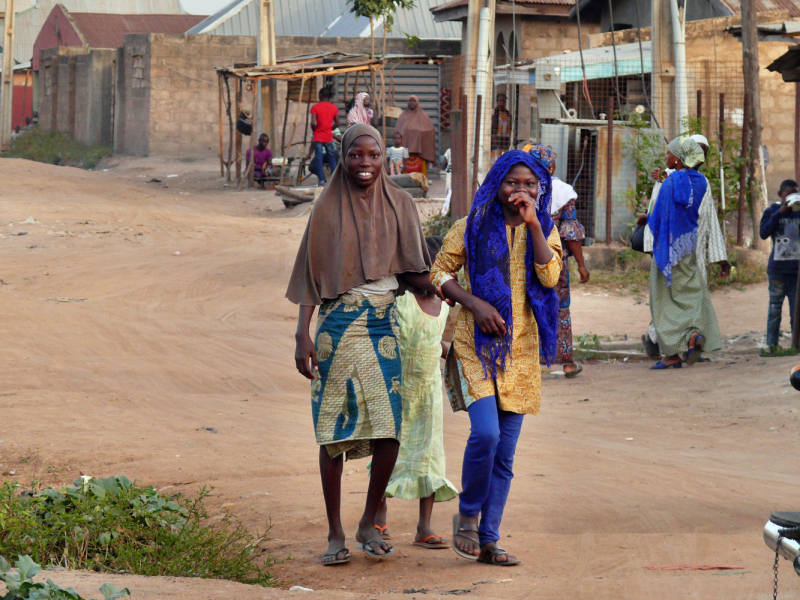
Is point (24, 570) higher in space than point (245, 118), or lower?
lower

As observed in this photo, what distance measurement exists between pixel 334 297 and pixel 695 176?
5.06m

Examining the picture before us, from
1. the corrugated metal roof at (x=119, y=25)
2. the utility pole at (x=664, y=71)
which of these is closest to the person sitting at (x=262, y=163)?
the utility pole at (x=664, y=71)

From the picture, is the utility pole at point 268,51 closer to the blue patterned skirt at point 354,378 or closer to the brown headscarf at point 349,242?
the brown headscarf at point 349,242

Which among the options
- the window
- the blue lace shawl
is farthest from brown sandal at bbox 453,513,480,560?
the window

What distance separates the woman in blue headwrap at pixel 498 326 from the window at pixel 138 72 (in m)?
23.1

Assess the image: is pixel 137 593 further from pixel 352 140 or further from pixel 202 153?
pixel 202 153

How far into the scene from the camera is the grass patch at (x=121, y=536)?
3.89 m

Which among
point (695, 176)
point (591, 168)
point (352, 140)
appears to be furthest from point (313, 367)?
point (591, 168)

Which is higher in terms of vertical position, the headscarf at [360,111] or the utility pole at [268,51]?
the utility pole at [268,51]

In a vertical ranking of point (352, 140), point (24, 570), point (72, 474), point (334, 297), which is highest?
point (352, 140)

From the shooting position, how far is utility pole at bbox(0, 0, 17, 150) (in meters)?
28.3

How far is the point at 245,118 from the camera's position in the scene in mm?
20859

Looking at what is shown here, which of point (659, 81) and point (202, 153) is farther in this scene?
point (202, 153)

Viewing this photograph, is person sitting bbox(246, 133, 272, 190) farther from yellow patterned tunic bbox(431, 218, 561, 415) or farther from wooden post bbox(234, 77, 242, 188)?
yellow patterned tunic bbox(431, 218, 561, 415)
